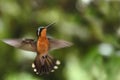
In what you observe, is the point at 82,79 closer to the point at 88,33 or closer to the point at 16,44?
the point at 88,33

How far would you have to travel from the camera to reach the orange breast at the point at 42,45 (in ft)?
1.68

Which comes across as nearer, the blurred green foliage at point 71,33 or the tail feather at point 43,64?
the tail feather at point 43,64

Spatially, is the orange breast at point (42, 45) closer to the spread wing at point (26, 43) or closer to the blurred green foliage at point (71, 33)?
the spread wing at point (26, 43)

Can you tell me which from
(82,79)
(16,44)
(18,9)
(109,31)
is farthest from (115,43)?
(16,44)

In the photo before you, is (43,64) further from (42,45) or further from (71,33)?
(71,33)

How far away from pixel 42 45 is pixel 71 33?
11.0 inches

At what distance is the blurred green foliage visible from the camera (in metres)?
0.71

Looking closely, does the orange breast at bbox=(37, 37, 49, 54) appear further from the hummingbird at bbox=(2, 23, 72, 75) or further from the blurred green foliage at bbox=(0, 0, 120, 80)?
the blurred green foliage at bbox=(0, 0, 120, 80)

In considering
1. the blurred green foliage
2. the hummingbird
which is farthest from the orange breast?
the blurred green foliage

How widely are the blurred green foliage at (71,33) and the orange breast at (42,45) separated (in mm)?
152

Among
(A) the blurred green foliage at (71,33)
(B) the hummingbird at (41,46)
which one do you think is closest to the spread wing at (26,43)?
(B) the hummingbird at (41,46)

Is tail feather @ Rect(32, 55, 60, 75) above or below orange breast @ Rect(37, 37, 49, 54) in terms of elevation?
below

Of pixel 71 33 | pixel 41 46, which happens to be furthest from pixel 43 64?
pixel 71 33

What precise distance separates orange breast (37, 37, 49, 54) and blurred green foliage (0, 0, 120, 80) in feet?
0.50
